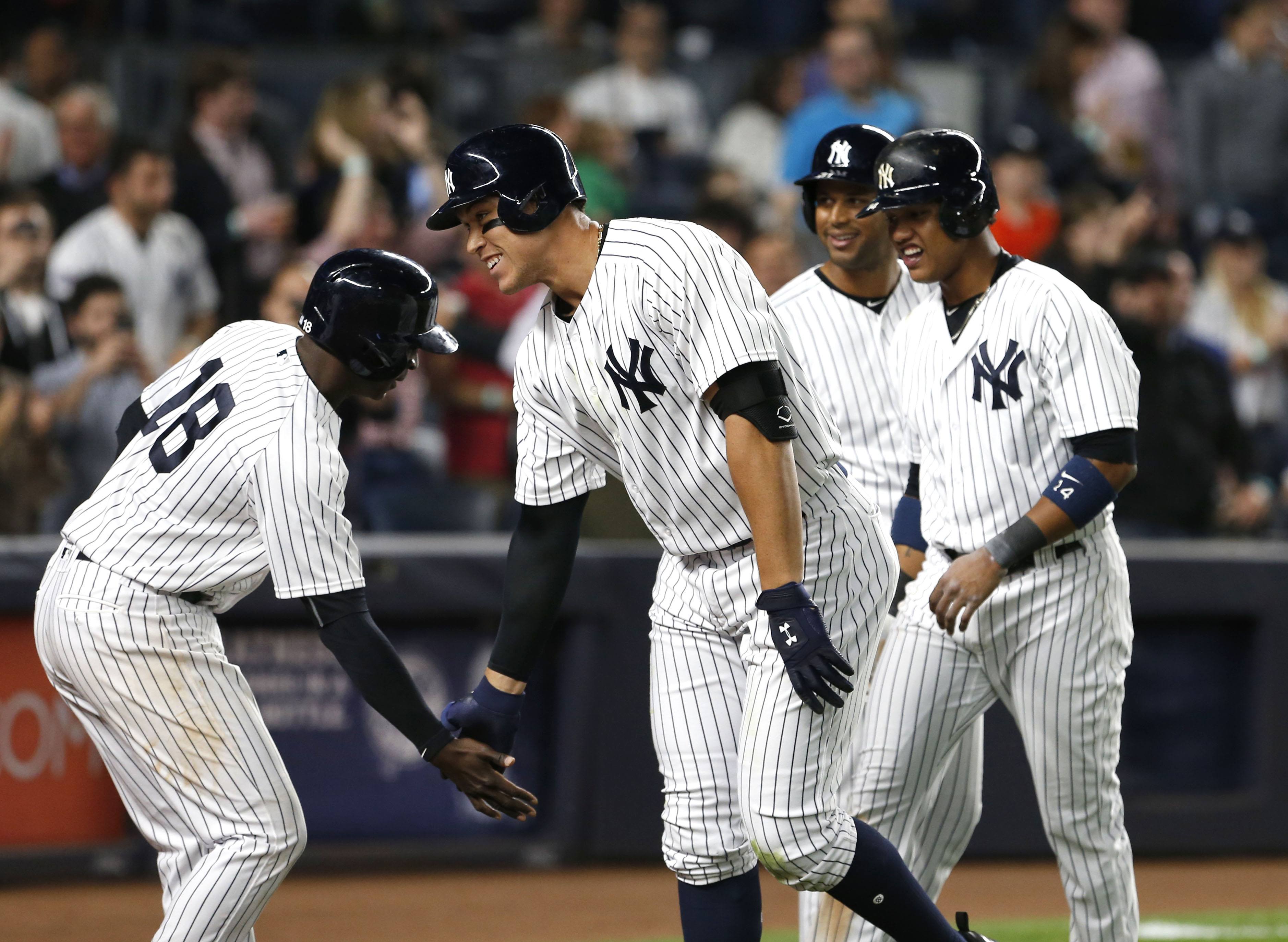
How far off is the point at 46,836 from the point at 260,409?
3.32m

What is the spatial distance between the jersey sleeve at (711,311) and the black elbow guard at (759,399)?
23mm

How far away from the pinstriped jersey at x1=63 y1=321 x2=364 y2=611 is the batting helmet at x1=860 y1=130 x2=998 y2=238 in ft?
4.78

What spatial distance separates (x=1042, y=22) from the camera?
11.2 meters

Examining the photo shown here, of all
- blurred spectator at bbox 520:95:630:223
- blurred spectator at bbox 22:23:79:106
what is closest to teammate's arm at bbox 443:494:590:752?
A: blurred spectator at bbox 520:95:630:223

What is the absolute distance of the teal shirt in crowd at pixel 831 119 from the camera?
8672 millimetres

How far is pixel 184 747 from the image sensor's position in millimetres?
3723

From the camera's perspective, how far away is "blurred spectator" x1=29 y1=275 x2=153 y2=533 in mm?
6652

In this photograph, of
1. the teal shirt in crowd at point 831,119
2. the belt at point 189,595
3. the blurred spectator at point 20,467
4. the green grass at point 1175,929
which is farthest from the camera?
the teal shirt in crowd at point 831,119

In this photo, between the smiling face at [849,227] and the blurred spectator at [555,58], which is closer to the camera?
the smiling face at [849,227]

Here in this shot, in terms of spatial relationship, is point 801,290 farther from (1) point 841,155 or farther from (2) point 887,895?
(2) point 887,895

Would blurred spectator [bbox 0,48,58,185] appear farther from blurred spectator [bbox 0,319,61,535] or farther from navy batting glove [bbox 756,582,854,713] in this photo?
navy batting glove [bbox 756,582,854,713]

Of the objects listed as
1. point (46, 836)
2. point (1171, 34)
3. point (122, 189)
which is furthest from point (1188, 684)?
point (1171, 34)

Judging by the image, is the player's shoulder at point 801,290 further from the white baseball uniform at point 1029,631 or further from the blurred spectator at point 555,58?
the blurred spectator at point 555,58

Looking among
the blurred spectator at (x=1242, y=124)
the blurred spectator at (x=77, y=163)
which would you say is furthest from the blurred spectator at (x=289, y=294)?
the blurred spectator at (x=1242, y=124)
